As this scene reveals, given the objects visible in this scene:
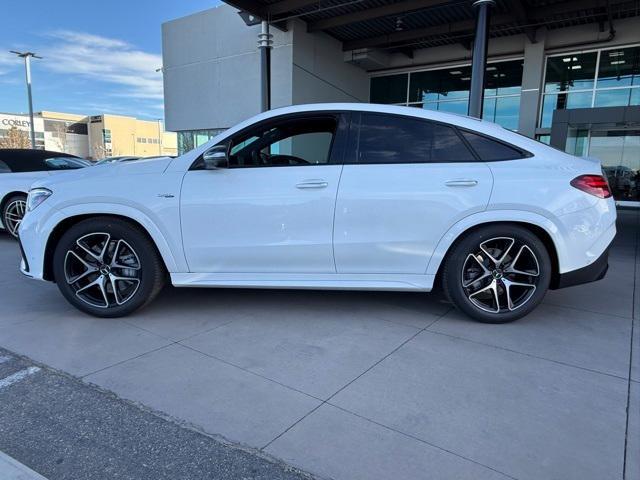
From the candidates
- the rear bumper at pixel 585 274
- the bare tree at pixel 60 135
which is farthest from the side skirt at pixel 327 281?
the bare tree at pixel 60 135

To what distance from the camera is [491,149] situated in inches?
140

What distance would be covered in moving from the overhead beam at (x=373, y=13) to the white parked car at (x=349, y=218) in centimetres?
1015

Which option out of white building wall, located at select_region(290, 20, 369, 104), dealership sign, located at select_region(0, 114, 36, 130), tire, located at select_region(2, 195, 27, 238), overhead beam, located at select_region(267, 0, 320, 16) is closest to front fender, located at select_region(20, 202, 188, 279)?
tire, located at select_region(2, 195, 27, 238)

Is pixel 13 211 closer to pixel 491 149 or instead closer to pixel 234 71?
pixel 491 149

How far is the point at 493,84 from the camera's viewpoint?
17375 millimetres

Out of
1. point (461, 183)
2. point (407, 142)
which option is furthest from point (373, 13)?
point (461, 183)

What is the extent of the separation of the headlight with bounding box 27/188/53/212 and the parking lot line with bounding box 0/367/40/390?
1.51m

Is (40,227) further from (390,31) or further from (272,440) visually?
(390,31)

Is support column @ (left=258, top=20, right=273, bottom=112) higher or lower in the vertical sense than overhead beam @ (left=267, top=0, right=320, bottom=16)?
lower

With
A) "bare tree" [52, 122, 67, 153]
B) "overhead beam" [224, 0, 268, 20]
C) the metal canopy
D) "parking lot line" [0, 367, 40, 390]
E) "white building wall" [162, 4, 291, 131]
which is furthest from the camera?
"bare tree" [52, 122, 67, 153]

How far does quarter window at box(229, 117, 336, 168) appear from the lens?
377 cm

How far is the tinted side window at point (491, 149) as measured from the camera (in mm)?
3537

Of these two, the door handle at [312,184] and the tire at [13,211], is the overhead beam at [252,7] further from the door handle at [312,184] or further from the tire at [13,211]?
the door handle at [312,184]

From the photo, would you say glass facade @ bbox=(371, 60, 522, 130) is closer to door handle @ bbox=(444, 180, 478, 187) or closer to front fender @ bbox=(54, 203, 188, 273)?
door handle @ bbox=(444, 180, 478, 187)
